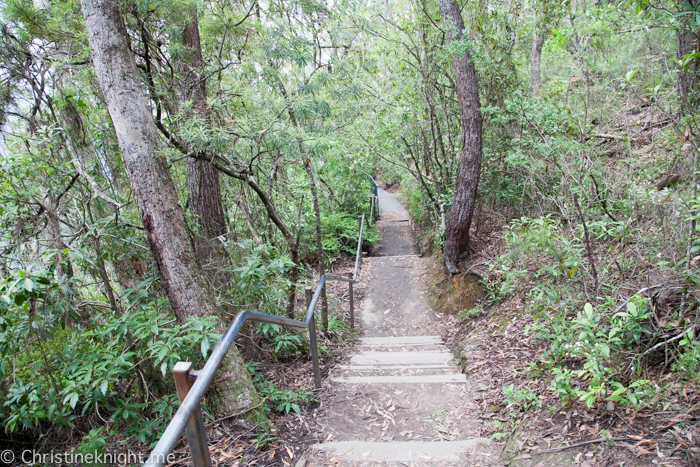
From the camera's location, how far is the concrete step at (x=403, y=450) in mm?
2307

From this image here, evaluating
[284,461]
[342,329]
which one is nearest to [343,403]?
[284,461]

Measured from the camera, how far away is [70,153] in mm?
3277

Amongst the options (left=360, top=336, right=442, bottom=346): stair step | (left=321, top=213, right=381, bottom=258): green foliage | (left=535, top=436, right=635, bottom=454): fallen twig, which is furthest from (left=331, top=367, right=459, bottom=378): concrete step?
(left=321, top=213, right=381, bottom=258): green foliage

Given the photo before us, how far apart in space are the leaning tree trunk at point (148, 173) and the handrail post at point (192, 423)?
1.12 m

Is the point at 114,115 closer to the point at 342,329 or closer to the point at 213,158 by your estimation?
the point at 213,158

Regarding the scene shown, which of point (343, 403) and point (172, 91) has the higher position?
point (172, 91)

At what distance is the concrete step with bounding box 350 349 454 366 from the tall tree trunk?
6.08 ft

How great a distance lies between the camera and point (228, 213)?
17.0 ft

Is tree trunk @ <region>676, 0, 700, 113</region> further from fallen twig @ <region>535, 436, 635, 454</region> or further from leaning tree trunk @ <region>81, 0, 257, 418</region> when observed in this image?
leaning tree trunk @ <region>81, 0, 257, 418</region>

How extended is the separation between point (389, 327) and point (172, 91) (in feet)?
16.7

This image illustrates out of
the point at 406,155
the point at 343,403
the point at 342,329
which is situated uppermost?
the point at 406,155

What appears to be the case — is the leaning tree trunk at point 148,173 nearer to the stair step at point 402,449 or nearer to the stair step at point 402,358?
the stair step at point 402,449

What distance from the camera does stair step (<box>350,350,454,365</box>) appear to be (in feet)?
14.1

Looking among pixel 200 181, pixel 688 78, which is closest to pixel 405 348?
pixel 200 181
